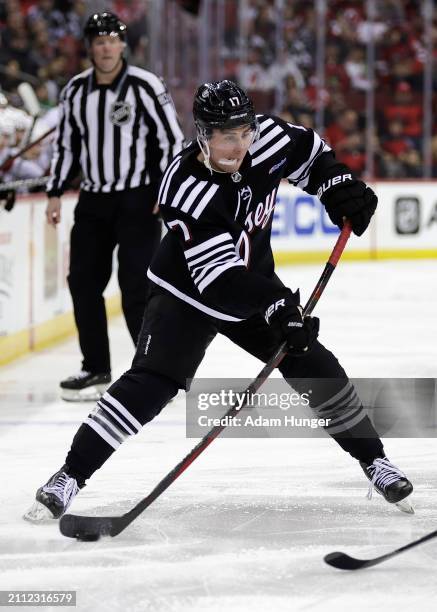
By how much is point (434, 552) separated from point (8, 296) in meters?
2.98

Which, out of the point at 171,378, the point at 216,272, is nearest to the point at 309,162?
the point at 216,272

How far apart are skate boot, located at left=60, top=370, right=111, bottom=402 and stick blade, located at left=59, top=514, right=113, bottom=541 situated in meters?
1.61

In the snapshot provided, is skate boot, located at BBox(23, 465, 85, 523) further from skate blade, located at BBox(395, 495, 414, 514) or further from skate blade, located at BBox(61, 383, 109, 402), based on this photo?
skate blade, located at BBox(61, 383, 109, 402)

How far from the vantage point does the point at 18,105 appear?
6.36 m

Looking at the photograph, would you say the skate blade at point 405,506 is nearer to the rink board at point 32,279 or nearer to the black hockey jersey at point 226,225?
the black hockey jersey at point 226,225

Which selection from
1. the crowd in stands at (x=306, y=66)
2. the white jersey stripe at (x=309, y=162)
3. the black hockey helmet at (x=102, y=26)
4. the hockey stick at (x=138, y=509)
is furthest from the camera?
the crowd in stands at (x=306, y=66)

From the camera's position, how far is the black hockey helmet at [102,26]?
4035 millimetres

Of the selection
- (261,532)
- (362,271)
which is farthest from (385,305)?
(261,532)

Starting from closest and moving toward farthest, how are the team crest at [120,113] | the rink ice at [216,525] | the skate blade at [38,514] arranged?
the rink ice at [216,525], the skate blade at [38,514], the team crest at [120,113]

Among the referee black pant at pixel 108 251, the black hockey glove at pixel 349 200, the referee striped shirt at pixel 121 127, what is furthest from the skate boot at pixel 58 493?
the referee striped shirt at pixel 121 127

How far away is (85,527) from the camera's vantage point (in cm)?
262

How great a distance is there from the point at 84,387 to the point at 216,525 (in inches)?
62.8

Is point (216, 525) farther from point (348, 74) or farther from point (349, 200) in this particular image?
point (348, 74)

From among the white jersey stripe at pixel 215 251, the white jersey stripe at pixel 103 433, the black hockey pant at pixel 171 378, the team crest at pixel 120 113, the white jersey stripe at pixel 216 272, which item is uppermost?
the team crest at pixel 120 113
